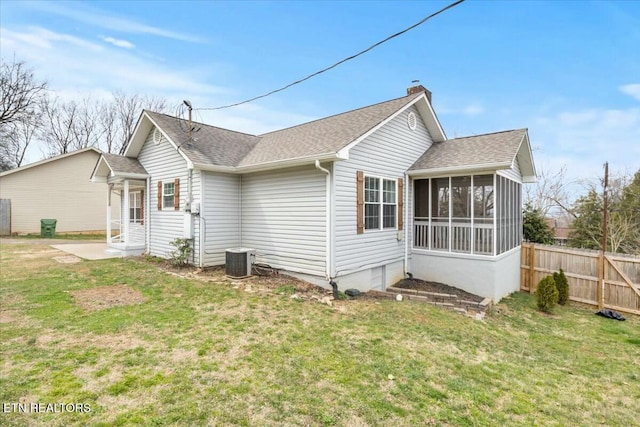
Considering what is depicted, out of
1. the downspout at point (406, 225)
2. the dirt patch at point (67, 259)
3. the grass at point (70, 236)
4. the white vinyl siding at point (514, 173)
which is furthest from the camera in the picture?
the grass at point (70, 236)

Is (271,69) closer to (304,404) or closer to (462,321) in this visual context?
(462,321)

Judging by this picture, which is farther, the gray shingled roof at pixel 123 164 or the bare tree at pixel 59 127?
the bare tree at pixel 59 127

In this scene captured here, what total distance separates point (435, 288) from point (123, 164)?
37.8ft

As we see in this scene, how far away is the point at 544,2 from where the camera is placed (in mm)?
6559

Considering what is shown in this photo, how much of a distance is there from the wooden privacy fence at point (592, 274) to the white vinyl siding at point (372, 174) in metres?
5.11

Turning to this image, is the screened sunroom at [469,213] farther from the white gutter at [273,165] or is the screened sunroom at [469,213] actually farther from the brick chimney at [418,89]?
the white gutter at [273,165]

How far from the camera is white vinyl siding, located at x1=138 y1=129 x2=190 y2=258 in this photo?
1019 centimetres

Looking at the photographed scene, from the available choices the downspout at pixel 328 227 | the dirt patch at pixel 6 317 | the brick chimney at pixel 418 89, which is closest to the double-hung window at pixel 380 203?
the downspout at pixel 328 227

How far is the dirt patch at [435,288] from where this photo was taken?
8711mm

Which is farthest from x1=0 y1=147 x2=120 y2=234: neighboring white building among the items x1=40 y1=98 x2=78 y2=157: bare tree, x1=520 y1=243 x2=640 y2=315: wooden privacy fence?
x1=520 y1=243 x2=640 y2=315: wooden privacy fence

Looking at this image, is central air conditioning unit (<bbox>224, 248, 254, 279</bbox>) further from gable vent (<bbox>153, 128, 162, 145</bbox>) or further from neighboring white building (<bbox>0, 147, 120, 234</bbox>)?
neighboring white building (<bbox>0, 147, 120, 234</bbox>)

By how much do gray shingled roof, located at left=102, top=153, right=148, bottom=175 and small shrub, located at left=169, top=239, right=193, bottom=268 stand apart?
3.71m

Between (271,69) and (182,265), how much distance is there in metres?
7.27

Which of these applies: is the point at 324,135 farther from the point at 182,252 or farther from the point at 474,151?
the point at 182,252
